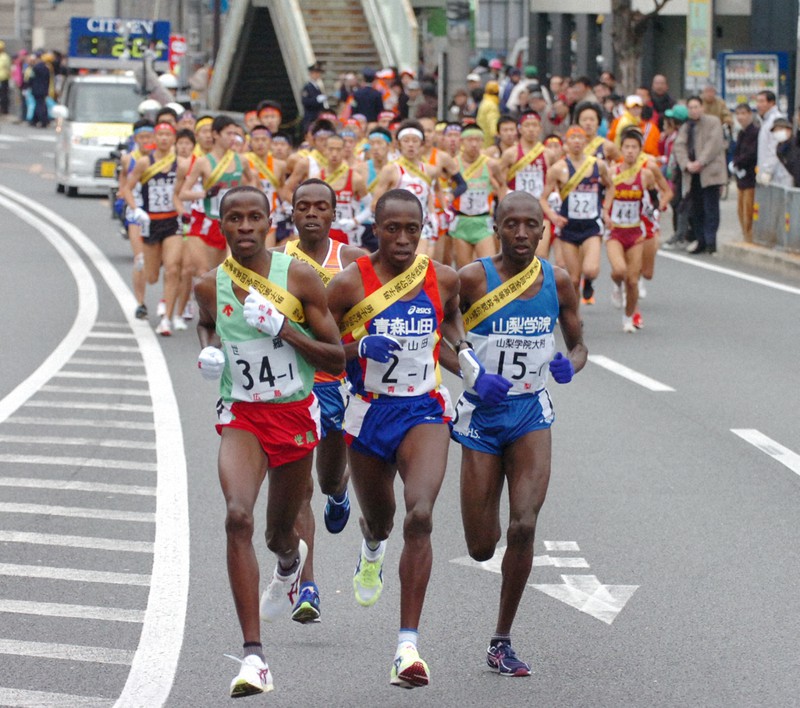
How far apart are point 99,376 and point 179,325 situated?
112 inches

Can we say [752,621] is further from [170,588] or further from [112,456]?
[112,456]

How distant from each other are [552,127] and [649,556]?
20.4 metres

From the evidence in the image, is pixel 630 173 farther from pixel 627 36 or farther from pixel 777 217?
pixel 627 36

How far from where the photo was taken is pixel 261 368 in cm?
691

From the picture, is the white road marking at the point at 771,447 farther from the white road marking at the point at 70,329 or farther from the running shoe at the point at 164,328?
the running shoe at the point at 164,328

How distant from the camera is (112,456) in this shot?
11.5 meters

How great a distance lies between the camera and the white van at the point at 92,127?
111ft

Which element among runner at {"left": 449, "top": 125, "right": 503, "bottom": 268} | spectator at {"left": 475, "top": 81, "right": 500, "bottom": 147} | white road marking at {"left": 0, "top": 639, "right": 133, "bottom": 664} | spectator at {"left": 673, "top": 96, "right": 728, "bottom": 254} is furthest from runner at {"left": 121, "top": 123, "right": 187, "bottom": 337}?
spectator at {"left": 475, "top": 81, "right": 500, "bottom": 147}

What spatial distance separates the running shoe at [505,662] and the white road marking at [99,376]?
8326 millimetres

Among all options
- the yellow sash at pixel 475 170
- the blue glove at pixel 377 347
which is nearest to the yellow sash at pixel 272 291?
the blue glove at pixel 377 347

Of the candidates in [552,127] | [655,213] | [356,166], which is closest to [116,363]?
[356,166]

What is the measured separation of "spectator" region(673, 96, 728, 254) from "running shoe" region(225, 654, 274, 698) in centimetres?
1904

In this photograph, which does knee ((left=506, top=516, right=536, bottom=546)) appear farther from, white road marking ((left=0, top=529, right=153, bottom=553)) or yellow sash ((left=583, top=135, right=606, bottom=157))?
yellow sash ((left=583, top=135, right=606, bottom=157))

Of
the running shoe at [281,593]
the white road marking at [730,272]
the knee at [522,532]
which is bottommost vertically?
the white road marking at [730,272]
